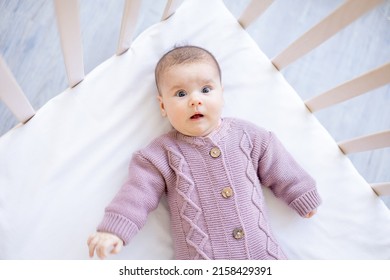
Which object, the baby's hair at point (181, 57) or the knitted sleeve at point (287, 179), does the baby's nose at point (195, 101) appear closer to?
the baby's hair at point (181, 57)

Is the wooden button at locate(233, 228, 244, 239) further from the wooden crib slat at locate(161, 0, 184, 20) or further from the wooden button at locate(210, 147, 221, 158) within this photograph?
the wooden crib slat at locate(161, 0, 184, 20)

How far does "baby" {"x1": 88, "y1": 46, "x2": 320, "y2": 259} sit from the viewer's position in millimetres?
912

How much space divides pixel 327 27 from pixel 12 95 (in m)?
0.68

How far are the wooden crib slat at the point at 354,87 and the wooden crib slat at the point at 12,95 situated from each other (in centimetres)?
71

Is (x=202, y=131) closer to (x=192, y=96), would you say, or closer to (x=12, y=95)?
(x=192, y=96)

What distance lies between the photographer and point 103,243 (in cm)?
86

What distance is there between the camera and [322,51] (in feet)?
4.75

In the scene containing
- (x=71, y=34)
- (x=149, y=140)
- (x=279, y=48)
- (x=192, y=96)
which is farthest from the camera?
(x=279, y=48)

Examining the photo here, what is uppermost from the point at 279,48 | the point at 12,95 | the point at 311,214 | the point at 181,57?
the point at 279,48

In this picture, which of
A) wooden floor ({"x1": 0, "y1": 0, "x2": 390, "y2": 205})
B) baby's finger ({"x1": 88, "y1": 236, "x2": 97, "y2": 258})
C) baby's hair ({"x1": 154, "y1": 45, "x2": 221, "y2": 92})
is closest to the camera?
baby's finger ({"x1": 88, "y1": 236, "x2": 97, "y2": 258})

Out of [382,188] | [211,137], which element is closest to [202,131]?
[211,137]

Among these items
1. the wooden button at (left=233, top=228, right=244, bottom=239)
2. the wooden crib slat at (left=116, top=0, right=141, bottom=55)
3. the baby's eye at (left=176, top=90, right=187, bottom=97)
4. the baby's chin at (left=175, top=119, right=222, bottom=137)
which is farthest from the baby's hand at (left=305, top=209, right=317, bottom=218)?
the wooden crib slat at (left=116, top=0, right=141, bottom=55)

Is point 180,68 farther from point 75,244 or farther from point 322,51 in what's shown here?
point 322,51

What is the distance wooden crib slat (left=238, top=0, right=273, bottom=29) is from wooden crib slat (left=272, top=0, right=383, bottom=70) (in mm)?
118
